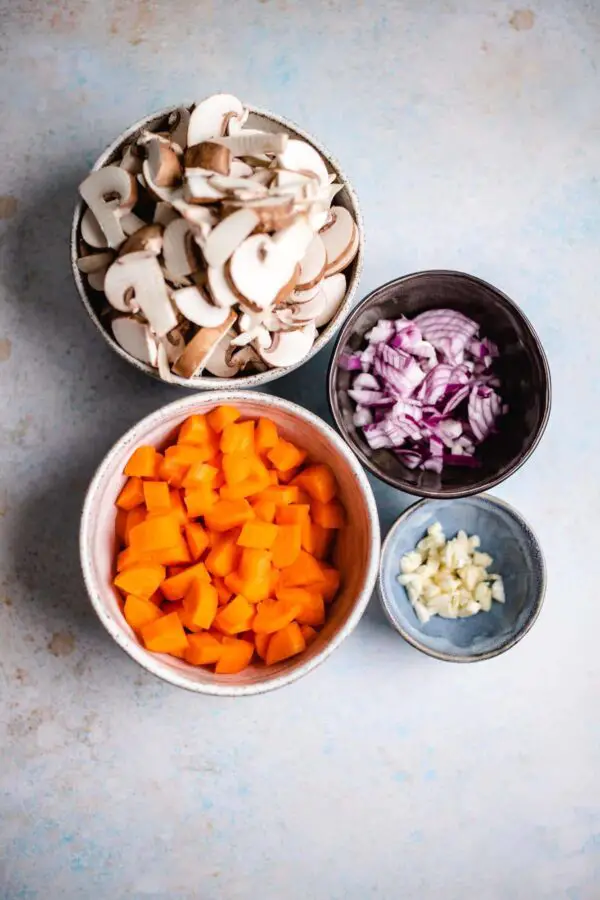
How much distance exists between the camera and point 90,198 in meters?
1.39

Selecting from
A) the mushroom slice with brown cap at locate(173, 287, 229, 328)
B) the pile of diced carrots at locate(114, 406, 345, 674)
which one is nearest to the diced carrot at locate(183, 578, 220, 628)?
the pile of diced carrots at locate(114, 406, 345, 674)

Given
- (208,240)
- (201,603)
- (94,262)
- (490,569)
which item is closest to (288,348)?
(208,240)

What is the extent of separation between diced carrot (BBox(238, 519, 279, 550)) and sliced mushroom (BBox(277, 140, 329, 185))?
1.83ft

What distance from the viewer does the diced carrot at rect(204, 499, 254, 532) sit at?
58.1 inches

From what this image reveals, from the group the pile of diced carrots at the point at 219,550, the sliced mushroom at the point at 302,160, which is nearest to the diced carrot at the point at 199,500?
the pile of diced carrots at the point at 219,550

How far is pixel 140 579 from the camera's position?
1.47m

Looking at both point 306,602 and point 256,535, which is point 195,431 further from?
point 306,602

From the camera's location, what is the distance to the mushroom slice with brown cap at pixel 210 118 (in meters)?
1.38

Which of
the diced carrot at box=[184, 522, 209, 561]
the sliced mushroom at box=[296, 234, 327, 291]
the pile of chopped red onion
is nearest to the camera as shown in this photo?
the sliced mushroom at box=[296, 234, 327, 291]

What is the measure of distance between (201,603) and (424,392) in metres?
0.55

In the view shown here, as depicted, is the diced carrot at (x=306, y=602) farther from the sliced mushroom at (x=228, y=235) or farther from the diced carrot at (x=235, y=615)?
the sliced mushroom at (x=228, y=235)

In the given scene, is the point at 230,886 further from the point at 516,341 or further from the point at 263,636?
the point at 516,341

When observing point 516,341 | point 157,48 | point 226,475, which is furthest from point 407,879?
point 157,48

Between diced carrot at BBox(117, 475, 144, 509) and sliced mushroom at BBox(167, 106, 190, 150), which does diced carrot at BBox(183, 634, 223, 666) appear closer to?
diced carrot at BBox(117, 475, 144, 509)
